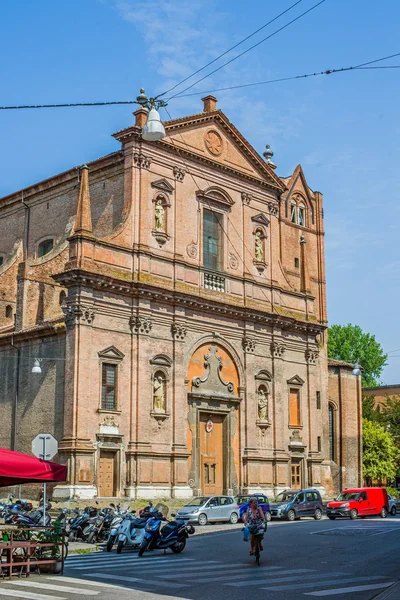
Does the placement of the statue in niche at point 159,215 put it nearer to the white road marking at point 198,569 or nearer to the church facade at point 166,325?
the church facade at point 166,325

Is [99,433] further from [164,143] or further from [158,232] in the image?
[164,143]

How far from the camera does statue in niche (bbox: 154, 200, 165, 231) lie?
36.9m

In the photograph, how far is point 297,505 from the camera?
3400 cm

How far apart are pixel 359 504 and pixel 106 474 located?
10.9 m

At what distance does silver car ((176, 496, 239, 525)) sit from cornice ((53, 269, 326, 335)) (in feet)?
30.2

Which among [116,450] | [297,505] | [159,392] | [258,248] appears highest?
[258,248]

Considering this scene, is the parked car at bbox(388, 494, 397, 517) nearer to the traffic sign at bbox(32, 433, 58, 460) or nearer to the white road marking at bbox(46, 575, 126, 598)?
the traffic sign at bbox(32, 433, 58, 460)

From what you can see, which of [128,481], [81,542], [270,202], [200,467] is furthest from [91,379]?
[270,202]

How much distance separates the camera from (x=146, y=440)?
34.1 metres

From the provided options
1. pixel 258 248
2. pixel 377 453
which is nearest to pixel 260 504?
pixel 258 248

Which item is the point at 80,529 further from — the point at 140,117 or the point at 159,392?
the point at 140,117

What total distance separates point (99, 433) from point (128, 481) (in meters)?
2.48

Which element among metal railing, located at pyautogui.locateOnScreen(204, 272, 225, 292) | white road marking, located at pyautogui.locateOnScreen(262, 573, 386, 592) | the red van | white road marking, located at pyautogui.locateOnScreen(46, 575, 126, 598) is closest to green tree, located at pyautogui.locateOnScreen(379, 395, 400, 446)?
the red van

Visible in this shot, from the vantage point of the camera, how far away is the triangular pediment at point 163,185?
3688cm
